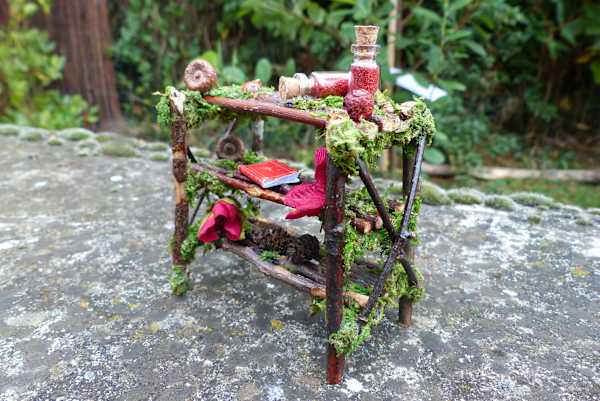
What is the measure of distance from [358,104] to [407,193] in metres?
0.66

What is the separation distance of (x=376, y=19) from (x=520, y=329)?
127 inches

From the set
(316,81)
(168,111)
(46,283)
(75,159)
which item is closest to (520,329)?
(316,81)

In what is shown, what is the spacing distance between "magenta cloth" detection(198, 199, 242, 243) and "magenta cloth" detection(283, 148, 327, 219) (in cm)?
56

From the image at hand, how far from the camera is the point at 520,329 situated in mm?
2631

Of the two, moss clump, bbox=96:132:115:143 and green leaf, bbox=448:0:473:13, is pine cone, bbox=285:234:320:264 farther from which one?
moss clump, bbox=96:132:115:143

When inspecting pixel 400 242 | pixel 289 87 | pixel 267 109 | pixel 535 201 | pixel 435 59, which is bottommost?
pixel 535 201

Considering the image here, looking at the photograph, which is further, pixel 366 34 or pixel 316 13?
pixel 316 13

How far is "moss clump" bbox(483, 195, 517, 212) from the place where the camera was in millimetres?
4043

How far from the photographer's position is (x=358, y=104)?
1.98 m

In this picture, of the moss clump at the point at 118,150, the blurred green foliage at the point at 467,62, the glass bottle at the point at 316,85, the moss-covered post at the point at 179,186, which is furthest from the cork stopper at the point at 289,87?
the blurred green foliage at the point at 467,62

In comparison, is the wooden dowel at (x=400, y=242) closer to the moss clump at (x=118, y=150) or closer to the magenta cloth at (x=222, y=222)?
the magenta cloth at (x=222, y=222)

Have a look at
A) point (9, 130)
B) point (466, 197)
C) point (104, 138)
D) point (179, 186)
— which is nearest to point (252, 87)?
point (179, 186)

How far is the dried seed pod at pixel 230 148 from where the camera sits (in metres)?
3.03

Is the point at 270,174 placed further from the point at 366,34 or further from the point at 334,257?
the point at 366,34
